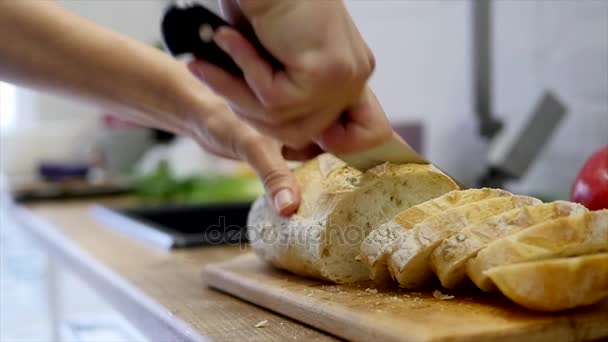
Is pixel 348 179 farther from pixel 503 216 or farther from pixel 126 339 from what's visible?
pixel 126 339

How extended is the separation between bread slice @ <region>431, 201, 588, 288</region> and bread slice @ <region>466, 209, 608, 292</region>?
34mm

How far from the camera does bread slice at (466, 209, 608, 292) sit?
2.18 ft

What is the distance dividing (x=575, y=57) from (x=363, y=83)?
90 centimetres

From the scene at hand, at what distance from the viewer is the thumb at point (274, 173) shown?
98 centimetres

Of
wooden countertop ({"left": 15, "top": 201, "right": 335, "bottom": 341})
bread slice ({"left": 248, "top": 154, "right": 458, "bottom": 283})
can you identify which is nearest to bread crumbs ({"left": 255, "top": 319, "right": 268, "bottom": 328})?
wooden countertop ({"left": 15, "top": 201, "right": 335, "bottom": 341})

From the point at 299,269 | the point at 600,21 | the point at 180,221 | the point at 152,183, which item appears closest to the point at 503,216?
the point at 299,269

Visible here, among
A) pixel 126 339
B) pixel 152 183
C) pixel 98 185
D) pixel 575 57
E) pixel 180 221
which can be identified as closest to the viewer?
pixel 126 339

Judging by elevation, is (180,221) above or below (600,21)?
below

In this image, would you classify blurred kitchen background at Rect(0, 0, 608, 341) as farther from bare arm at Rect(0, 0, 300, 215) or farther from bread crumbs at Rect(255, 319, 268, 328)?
bread crumbs at Rect(255, 319, 268, 328)

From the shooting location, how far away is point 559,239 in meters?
0.67

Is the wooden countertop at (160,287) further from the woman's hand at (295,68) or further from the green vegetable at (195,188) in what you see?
the green vegetable at (195,188)

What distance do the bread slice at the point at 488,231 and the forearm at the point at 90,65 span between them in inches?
18.8

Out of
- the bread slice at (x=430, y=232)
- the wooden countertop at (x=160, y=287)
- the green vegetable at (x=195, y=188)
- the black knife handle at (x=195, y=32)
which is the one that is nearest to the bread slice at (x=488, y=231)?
the bread slice at (x=430, y=232)

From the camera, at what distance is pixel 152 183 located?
2.26m
